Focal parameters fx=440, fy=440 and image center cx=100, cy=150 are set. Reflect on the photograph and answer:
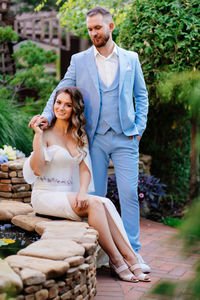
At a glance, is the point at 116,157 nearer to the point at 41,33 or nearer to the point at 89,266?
the point at 89,266

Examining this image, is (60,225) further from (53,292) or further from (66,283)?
(53,292)

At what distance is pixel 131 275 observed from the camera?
3.12m

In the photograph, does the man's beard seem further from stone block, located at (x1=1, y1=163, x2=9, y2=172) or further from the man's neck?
stone block, located at (x1=1, y1=163, x2=9, y2=172)

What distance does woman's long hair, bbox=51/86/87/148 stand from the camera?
11.1ft

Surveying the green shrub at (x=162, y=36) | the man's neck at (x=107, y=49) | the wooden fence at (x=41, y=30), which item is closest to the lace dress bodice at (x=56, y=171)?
the man's neck at (x=107, y=49)

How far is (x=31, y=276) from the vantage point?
2.02 m

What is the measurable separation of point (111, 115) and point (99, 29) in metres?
0.66

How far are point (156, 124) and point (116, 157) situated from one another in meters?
3.74

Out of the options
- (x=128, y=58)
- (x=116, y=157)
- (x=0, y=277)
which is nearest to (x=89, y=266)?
(x=0, y=277)

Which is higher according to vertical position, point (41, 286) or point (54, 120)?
point (54, 120)

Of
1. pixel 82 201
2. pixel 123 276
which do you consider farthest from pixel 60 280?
pixel 123 276

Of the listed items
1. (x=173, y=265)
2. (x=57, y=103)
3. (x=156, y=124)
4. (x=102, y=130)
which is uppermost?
(x=57, y=103)

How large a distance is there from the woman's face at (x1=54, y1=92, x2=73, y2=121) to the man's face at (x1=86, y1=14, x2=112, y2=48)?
0.47 metres

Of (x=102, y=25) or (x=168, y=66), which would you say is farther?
(x=168, y=66)
